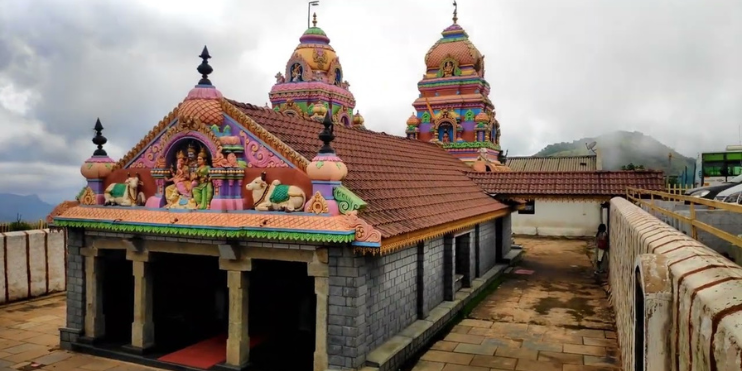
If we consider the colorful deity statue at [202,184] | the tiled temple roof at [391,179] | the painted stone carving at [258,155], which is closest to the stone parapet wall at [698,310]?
the tiled temple roof at [391,179]

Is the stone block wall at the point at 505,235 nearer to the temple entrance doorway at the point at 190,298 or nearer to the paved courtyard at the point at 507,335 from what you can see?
the paved courtyard at the point at 507,335

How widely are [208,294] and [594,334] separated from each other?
8754 millimetres

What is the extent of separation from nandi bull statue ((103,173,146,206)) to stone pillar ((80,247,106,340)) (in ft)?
3.71

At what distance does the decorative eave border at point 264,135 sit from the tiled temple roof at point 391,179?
1.54 ft

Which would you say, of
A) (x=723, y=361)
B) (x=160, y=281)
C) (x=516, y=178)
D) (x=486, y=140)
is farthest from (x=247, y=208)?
(x=486, y=140)

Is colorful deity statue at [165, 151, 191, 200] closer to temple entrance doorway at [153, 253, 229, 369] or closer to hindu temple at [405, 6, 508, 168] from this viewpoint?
temple entrance doorway at [153, 253, 229, 369]

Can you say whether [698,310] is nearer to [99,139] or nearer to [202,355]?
[202,355]

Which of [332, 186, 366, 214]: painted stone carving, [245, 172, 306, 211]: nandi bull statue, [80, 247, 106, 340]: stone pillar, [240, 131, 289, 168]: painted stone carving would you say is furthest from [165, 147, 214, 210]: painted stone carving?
[332, 186, 366, 214]: painted stone carving

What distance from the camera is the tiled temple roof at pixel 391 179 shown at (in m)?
9.73

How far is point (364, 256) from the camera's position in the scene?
8453 mm

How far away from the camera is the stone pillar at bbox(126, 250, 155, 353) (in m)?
10.0

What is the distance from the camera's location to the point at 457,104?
2609cm

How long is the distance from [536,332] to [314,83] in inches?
648

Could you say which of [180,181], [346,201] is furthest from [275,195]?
[180,181]
